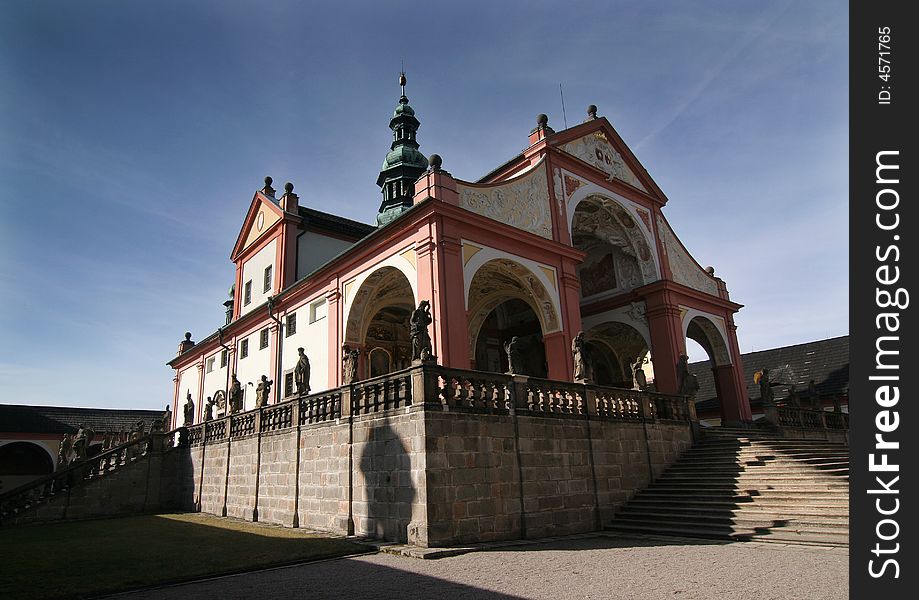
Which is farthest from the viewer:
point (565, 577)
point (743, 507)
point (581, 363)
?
point (581, 363)

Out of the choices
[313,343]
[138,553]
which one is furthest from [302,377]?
[313,343]

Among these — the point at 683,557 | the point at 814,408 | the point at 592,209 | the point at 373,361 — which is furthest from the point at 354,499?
the point at 814,408

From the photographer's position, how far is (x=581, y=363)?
14.5 metres

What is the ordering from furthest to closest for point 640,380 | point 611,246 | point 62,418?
point 62,418 < point 611,246 < point 640,380

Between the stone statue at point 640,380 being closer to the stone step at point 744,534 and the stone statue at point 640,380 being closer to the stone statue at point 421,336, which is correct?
the stone step at point 744,534

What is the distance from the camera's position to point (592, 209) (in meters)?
25.0

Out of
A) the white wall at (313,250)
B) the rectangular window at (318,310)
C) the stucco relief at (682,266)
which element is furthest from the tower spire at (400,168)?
the stucco relief at (682,266)

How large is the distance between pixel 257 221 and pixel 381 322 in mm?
11129

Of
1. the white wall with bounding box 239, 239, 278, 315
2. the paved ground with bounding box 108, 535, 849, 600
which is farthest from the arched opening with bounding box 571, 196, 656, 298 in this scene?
the paved ground with bounding box 108, 535, 849, 600

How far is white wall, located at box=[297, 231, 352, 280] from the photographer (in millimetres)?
28703

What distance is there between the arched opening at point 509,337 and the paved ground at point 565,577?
17855mm

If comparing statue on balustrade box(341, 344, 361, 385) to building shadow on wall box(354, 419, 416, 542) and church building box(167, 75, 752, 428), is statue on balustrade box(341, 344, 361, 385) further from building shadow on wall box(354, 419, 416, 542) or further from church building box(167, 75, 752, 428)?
building shadow on wall box(354, 419, 416, 542)

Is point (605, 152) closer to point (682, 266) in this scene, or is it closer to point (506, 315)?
point (682, 266)
